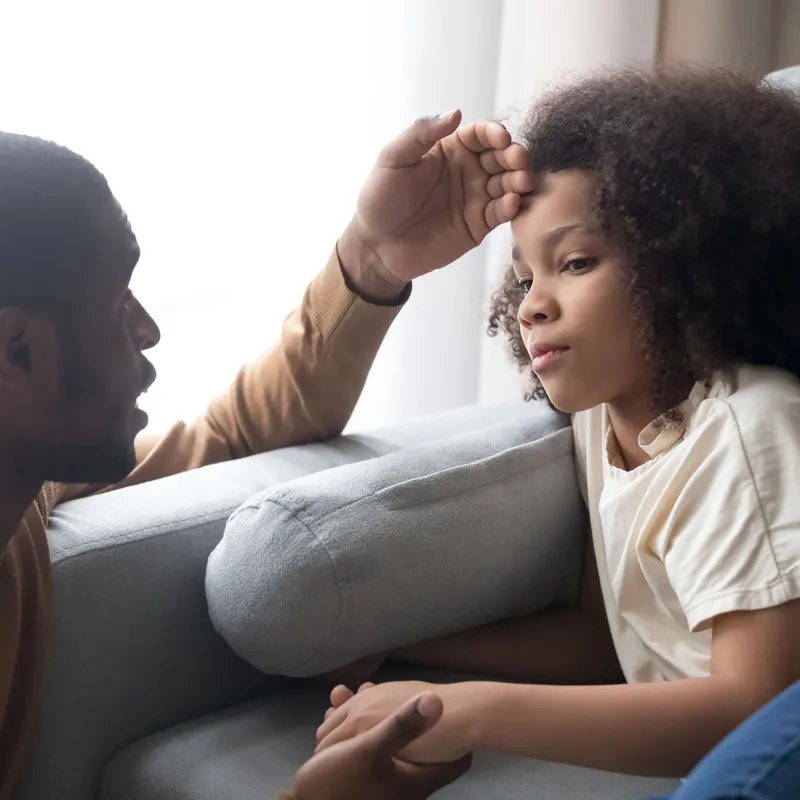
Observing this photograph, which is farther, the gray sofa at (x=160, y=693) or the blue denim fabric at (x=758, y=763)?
the gray sofa at (x=160, y=693)

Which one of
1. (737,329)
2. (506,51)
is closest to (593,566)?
(737,329)

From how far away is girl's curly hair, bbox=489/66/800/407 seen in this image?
0.91 m

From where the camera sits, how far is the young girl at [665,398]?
80 centimetres

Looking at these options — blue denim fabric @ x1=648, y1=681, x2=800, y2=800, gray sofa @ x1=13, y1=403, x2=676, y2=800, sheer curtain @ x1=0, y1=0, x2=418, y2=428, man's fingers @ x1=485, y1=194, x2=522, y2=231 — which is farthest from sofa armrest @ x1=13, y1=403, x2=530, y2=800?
blue denim fabric @ x1=648, y1=681, x2=800, y2=800

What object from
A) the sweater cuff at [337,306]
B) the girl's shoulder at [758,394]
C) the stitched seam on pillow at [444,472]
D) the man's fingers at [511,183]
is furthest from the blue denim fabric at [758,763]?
the sweater cuff at [337,306]

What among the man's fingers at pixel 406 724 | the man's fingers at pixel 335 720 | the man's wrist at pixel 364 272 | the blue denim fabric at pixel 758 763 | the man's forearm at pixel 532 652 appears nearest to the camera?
the blue denim fabric at pixel 758 763

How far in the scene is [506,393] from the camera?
1.75m

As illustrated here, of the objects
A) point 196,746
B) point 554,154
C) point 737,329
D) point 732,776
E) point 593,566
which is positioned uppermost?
point 554,154

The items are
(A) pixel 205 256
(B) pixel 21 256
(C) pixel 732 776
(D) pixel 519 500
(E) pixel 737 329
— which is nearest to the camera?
(C) pixel 732 776

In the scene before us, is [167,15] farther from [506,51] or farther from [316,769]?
[316,769]

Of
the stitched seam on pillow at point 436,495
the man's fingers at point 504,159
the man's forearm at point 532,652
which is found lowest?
the man's forearm at point 532,652

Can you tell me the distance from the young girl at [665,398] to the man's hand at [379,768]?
0.08 feet

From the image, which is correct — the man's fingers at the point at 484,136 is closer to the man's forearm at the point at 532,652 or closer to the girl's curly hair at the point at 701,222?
the girl's curly hair at the point at 701,222

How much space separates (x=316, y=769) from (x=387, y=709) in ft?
0.24
